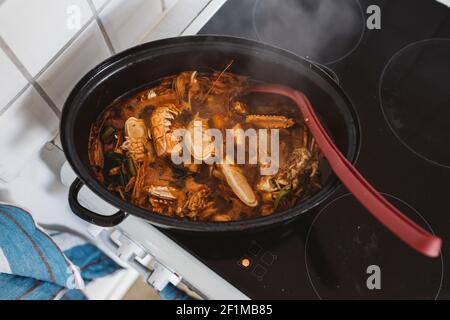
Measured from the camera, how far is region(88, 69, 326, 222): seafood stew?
63 centimetres

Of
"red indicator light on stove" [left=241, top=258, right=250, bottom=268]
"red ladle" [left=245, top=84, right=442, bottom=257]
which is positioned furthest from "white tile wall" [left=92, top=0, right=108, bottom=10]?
"red indicator light on stove" [left=241, top=258, right=250, bottom=268]

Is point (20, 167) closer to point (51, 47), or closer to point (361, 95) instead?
point (51, 47)

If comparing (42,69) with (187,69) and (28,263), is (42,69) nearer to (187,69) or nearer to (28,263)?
(187,69)

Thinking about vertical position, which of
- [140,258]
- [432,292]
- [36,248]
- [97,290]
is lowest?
[97,290]

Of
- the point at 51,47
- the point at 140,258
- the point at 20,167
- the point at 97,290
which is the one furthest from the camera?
the point at 97,290

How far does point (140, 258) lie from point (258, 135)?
13.2 inches

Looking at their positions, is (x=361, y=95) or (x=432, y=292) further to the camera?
(x=361, y=95)

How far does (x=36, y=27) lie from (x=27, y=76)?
0.24 ft

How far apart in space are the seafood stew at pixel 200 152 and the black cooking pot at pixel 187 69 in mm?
24

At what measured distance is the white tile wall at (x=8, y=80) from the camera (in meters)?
0.54

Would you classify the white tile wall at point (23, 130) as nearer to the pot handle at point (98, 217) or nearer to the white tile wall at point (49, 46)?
the white tile wall at point (49, 46)

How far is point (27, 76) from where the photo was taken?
1.93ft

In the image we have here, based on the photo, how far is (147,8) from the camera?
0.73 m
